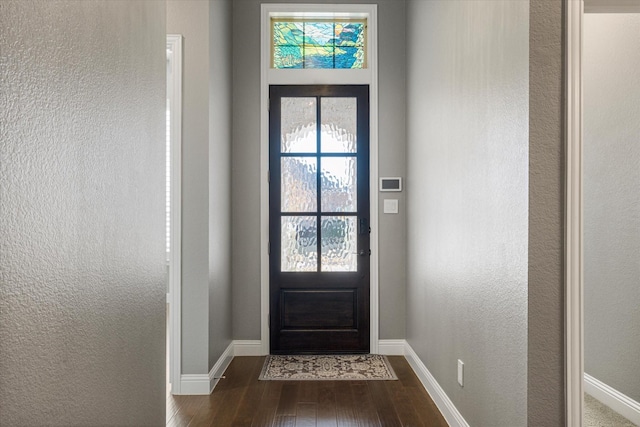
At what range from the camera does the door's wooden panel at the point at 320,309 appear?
395 centimetres

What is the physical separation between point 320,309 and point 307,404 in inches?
44.6

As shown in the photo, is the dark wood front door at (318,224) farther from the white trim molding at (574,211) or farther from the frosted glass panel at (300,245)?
the white trim molding at (574,211)

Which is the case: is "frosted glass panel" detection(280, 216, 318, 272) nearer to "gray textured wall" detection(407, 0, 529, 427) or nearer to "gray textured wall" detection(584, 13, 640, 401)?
"gray textured wall" detection(407, 0, 529, 427)

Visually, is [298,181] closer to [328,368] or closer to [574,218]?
[328,368]

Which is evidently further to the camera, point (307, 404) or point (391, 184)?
point (391, 184)

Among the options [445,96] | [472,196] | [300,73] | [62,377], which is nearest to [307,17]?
[300,73]

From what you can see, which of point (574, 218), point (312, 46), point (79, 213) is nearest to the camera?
point (79, 213)

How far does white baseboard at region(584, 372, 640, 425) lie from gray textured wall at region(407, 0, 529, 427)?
3.33ft

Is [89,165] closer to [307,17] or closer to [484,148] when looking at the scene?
[484,148]

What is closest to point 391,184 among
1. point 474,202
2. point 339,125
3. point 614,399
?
point 339,125

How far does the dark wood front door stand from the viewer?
395 centimetres

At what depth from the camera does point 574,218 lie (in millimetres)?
1643

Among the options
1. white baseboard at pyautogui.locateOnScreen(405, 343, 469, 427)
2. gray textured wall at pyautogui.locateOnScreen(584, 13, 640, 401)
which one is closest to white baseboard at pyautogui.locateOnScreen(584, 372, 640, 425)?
gray textured wall at pyautogui.locateOnScreen(584, 13, 640, 401)

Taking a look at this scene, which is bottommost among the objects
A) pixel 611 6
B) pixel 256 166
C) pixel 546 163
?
pixel 546 163
